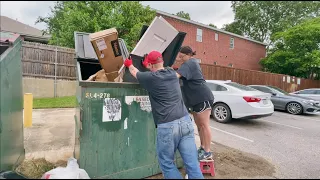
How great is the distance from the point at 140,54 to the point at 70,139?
2.86 meters

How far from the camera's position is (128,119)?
3.15m

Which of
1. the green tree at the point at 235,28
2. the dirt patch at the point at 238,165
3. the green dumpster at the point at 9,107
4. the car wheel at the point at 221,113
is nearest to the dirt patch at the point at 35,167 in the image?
the green dumpster at the point at 9,107

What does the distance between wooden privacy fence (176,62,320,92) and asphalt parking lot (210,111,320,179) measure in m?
5.80

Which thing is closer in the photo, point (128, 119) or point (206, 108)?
point (128, 119)

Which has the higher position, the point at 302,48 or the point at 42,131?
the point at 302,48

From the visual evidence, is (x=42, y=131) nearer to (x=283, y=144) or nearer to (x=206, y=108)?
(x=206, y=108)

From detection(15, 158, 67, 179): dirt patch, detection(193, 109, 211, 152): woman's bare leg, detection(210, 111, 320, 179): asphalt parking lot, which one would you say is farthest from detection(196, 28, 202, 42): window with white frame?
detection(15, 158, 67, 179): dirt patch

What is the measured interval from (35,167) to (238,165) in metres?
3.23

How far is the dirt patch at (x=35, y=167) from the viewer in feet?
11.0

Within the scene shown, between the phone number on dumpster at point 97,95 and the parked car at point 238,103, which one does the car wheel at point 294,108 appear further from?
the phone number on dumpster at point 97,95

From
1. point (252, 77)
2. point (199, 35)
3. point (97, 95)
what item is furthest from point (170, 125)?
point (199, 35)

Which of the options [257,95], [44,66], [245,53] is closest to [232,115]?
[257,95]

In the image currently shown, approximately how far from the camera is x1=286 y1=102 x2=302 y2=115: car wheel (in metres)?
10.9

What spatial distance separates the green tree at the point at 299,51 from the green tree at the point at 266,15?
8879 millimetres
